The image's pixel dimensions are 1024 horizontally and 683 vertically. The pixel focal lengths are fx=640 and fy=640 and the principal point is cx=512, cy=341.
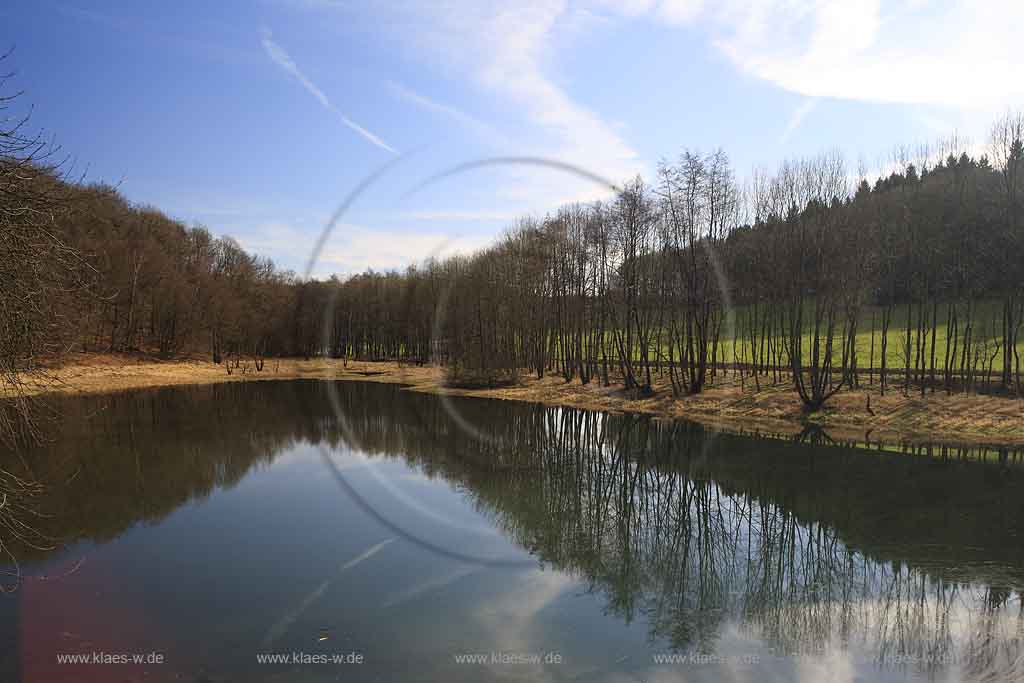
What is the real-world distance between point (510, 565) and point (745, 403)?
1119 inches

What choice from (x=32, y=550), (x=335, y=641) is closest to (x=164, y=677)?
(x=335, y=641)

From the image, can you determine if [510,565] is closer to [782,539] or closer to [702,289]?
[782,539]

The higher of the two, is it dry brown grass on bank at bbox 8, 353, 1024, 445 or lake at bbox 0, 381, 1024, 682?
dry brown grass on bank at bbox 8, 353, 1024, 445

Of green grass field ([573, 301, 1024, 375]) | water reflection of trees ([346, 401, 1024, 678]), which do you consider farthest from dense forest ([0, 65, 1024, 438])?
water reflection of trees ([346, 401, 1024, 678])

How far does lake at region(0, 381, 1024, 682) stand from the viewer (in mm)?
8961

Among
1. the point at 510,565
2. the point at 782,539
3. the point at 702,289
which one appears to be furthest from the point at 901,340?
the point at 510,565

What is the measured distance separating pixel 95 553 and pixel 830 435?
2843cm

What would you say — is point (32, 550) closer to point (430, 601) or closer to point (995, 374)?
point (430, 601)

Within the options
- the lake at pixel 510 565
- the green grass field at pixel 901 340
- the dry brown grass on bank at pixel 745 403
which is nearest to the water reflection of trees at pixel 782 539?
the lake at pixel 510 565

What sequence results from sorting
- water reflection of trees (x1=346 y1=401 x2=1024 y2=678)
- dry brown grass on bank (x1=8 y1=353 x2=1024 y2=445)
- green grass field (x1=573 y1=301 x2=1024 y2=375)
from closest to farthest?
water reflection of trees (x1=346 y1=401 x2=1024 y2=678) < dry brown grass on bank (x1=8 y1=353 x2=1024 y2=445) < green grass field (x1=573 y1=301 x2=1024 y2=375)

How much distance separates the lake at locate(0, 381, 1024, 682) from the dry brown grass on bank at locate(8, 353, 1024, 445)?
403cm

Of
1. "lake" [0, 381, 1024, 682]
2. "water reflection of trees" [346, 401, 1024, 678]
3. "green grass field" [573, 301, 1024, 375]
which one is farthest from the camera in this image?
"green grass field" [573, 301, 1024, 375]

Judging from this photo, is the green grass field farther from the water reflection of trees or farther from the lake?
the water reflection of trees

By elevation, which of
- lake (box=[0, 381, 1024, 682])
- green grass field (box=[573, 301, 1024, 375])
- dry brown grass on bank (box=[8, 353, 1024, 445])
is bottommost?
lake (box=[0, 381, 1024, 682])
